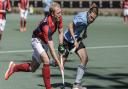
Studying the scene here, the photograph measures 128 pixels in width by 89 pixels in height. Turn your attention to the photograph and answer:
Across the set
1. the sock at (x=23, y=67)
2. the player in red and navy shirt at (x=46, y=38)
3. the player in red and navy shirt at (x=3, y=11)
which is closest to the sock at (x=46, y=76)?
the player in red and navy shirt at (x=46, y=38)

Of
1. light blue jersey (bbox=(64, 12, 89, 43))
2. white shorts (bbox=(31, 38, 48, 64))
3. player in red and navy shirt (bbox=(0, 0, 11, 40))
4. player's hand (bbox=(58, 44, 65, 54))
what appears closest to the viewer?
white shorts (bbox=(31, 38, 48, 64))

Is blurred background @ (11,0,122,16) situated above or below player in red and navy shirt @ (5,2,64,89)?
below

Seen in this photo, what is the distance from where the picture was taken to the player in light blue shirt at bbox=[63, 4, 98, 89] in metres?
11.4

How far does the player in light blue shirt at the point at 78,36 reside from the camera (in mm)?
11416

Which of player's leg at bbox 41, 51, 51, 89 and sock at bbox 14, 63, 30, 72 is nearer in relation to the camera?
player's leg at bbox 41, 51, 51, 89

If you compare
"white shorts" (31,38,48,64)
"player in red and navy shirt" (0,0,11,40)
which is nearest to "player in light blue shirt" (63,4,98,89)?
"white shorts" (31,38,48,64)

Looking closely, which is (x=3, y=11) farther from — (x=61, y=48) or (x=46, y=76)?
(x=46, y=76)

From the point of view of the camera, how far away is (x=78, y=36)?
38.5 feet

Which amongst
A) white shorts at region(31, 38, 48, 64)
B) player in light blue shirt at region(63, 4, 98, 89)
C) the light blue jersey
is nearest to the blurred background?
player in light blue shirt at region(63, 4, 98, 89)

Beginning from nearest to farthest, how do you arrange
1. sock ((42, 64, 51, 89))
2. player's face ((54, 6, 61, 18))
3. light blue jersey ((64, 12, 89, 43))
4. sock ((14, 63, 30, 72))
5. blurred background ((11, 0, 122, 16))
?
1. player's face ((54, 6, 61, 18))
2. sock ((42, 64, 51, 89))
3. light blue jersey ((64, 12, 89, 43))
4. sock ((14, 63, 30, 72))
5. blurred background ((11, 0, 122, 16))

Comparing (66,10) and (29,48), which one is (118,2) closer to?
(66,10)

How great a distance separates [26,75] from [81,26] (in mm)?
2945

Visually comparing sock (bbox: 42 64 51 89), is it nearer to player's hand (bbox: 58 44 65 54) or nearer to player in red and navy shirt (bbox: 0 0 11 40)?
player's hand (bbox: 58 44 65 54)

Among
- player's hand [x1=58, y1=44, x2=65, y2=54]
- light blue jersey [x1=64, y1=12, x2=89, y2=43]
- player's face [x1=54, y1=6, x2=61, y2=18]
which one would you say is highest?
player's face [x1=54, y1=6, x2=61, y2=18]
